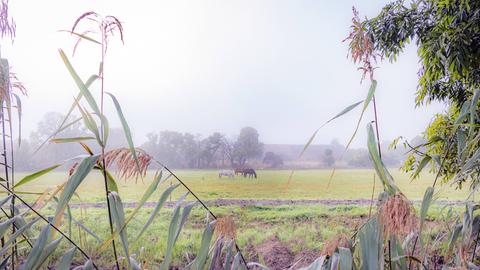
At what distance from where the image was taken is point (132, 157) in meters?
0.54

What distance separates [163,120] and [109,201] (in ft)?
4.89

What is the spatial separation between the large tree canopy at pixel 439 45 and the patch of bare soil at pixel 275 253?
0.73m

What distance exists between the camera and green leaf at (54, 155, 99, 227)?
20.7 inches

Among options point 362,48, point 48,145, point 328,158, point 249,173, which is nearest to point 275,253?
point 249,173

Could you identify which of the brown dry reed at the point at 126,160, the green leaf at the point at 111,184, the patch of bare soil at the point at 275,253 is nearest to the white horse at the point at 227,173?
the patch of bare soil at the point at 275,253

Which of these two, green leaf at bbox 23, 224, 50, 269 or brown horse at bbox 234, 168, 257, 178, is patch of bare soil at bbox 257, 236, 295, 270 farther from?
green leaf at bbox 23, 224, 50, 269

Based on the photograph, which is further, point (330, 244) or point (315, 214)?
point (315, 214)

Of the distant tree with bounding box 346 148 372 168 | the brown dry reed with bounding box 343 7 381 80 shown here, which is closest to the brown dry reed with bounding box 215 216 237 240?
the brown dry reed with bounding box 343 7 381 80

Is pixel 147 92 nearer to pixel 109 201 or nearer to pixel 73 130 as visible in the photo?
pixel 73 130

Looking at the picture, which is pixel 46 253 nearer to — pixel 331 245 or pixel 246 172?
pixel 331 245

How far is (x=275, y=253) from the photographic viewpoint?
6.87ft

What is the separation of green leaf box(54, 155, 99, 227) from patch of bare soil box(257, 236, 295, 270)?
61.7 inches

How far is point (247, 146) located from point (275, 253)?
1.74ft

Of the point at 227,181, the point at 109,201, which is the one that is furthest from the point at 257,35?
the point at 109,201
